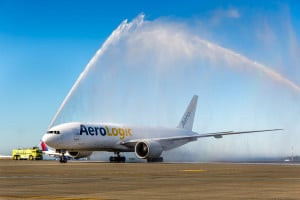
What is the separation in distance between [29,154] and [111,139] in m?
22.0

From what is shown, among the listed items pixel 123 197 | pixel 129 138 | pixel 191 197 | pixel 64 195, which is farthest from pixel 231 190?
pixel 129 138

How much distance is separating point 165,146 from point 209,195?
50.5 metres

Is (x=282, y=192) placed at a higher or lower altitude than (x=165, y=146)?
lower

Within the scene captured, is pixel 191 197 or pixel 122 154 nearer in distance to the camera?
pixel 191 197

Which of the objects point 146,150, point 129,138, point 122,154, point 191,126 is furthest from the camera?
point 191,126

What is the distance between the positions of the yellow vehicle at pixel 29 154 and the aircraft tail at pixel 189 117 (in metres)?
19.7

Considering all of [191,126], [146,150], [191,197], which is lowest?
[191,197]

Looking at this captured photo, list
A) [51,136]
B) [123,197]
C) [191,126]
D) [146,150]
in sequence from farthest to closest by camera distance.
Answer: [191,126]
[146,150]
[51,136]
[123,197]

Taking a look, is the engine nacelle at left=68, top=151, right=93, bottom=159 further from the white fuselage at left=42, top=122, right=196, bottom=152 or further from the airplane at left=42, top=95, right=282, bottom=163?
the white fuselage at left=42, top=122, right=196, bottom=152

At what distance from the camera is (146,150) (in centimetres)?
5809

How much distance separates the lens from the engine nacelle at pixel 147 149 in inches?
2258

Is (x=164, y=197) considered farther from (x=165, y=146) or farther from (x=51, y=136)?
(x=165, y=146)

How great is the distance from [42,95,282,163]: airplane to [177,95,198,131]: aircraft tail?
582cm

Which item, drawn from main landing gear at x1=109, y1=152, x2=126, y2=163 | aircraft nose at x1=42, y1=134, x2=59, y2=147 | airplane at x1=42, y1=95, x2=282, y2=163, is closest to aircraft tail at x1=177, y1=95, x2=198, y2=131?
airplane at x1=42, y1=95, x2=282, y2=163
